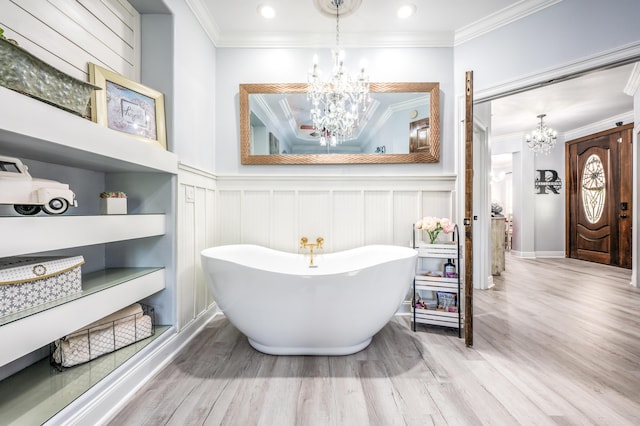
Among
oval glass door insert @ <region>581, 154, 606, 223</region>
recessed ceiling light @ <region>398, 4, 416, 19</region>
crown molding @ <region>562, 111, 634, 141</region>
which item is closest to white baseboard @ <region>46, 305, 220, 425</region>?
recessed ceiling light @ <region>398, 4, 416, 19</region>

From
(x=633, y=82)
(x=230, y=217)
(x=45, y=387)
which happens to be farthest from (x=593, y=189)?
(x=45, y=387)

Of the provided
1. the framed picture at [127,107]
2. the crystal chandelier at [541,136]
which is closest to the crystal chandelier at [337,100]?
the framed picture at [127,107]

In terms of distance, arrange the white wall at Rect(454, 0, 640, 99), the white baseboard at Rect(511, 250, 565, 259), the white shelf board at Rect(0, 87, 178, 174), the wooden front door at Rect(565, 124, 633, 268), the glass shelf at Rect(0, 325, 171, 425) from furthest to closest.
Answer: the white baseboard at Rect(511, 250, 565, 259) → the wooden front door at Rect(565, 124, 633, 268) → the white wall at Rect(454, 0, 640, 99) → the glass shelf at Rect(0, 325, 171, 425) → the white shelf board at Rect(0, 87, 178, 174)

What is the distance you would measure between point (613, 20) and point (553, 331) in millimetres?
2210

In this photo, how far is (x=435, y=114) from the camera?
2.47 metres

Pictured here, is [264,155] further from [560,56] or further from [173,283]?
[560,56]

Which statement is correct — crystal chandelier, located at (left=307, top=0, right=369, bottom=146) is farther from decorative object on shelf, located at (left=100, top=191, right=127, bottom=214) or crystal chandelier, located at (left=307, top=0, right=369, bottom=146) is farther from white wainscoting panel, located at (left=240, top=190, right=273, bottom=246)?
decorative object on shelf, located at (left=100, top=191, right=127, bottom=214)

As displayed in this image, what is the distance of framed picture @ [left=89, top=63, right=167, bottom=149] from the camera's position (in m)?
1.46

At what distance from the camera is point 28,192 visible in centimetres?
98

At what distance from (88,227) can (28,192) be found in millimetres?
252

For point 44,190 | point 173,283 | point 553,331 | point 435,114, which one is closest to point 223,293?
point 173,283

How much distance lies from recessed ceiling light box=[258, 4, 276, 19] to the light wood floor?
253 centimetres

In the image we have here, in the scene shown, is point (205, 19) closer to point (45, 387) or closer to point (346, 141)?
point (346, 141)

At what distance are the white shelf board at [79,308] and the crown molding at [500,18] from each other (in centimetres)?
305
